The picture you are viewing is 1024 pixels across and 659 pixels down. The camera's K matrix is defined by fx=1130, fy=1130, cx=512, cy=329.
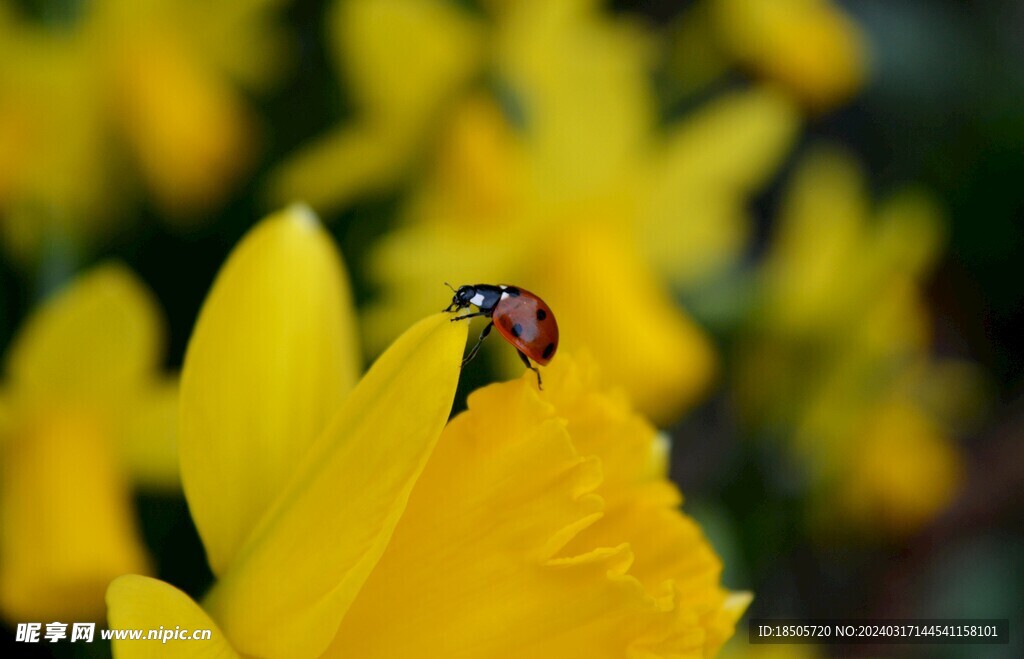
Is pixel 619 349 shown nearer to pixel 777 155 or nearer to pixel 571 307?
pixel 571 307

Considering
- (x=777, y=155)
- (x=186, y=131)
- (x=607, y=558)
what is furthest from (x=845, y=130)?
(x=607, y=558)

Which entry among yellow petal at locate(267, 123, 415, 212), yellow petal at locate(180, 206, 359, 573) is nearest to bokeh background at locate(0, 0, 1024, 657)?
yellow petal at locate(267, 123, 415, 212)

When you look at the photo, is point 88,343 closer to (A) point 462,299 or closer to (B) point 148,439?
(B) point 148,439

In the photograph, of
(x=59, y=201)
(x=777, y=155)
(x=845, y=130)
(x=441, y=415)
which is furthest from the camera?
(x=845, y=130)

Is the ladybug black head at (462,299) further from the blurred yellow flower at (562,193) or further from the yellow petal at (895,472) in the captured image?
the yellow petal at (895,472)

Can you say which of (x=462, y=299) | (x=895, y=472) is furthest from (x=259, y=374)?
(x=895, y=472)

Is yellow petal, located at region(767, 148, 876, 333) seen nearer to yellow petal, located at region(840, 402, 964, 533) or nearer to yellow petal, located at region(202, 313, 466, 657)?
yellow petal, located at region(840, 402, 964, 533)
